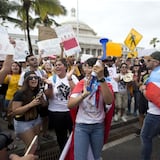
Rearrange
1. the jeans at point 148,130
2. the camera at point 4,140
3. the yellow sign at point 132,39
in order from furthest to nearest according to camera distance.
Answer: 1. the yellow sign at point 132,39
2. the jeans at point 148,130
3. the camera at point 4,140

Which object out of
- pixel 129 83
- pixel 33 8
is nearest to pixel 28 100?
pixel 129 83

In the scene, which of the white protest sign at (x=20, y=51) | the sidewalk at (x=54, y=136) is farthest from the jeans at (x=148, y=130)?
the white protest sign at (x=20, y=51)

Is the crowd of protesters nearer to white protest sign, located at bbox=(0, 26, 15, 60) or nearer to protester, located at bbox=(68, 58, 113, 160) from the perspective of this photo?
→ protester, located at bbox=(68, 58, 113, 160)

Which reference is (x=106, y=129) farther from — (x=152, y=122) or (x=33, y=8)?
(x=33, y=8)

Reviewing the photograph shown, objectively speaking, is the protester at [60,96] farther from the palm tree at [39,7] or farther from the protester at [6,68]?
the palm tree at [39,7]

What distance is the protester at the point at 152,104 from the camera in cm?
376

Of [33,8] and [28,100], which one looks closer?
[28,100]

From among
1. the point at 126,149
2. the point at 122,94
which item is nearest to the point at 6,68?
the point at 126,149

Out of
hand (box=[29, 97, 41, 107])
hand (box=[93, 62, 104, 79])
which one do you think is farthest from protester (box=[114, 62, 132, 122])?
hand (box=[93, 62, 104, 79])

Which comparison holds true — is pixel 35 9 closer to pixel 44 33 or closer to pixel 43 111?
pixel 44 33

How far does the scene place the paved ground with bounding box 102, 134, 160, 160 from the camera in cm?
483

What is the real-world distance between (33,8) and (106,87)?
1755cm

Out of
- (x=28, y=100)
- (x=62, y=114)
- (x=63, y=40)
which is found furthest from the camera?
(x=63, y=40)

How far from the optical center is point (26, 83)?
12.8 ft
